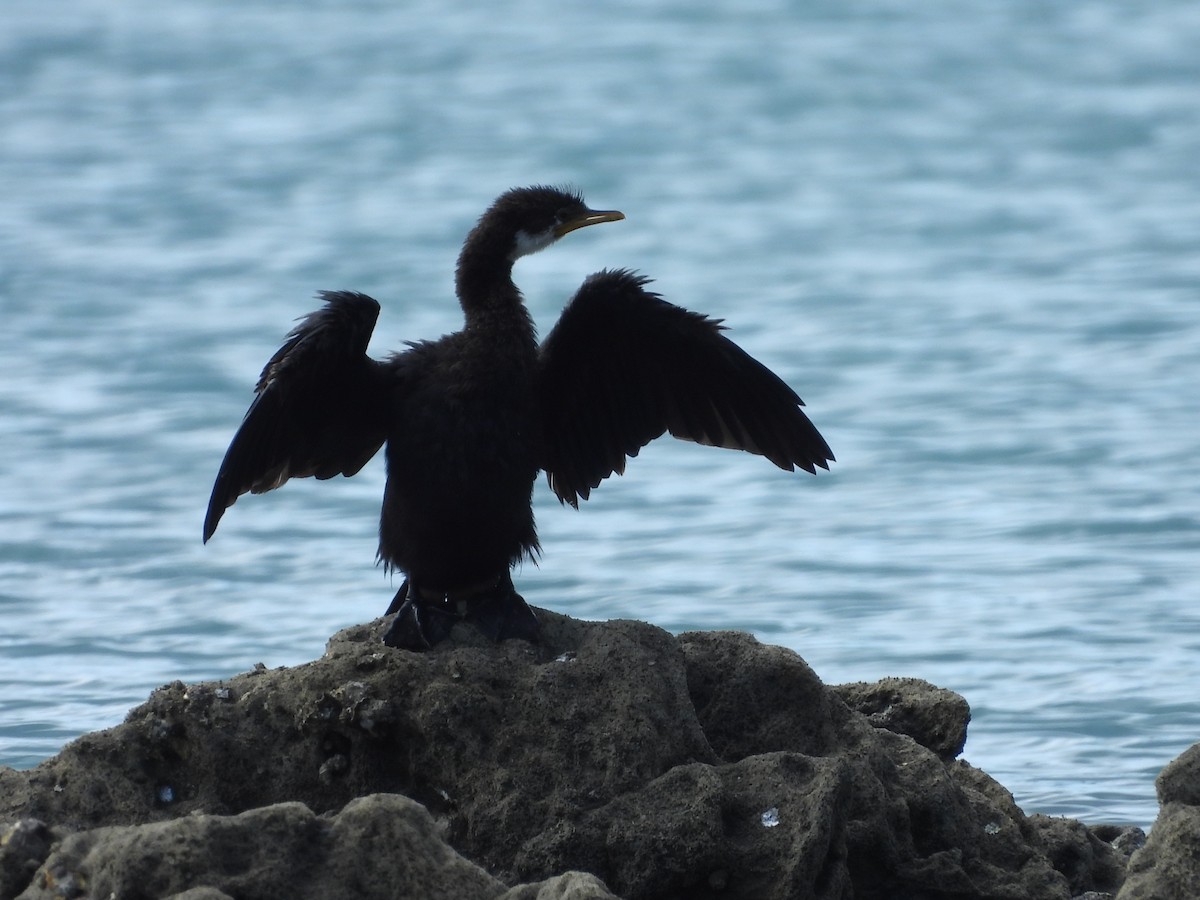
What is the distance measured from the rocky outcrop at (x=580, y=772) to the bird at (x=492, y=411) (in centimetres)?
Answer: 29

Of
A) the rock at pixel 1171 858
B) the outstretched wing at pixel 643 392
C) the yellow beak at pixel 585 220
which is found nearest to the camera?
the rock at pixel 1171 858

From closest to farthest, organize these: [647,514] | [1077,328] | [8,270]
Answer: [647,514] < [1077,328] < [8,270]

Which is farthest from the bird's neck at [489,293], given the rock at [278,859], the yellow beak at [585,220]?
the rock at [278,859]

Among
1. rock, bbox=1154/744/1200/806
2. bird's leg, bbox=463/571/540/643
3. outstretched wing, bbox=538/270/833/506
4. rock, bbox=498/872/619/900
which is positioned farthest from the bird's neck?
rock, bbox=1154/744/1200/806

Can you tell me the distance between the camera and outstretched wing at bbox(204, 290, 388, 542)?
4.95 m

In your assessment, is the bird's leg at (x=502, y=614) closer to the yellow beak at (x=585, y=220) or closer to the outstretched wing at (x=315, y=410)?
the outstretched wing at (x=315, y=410)

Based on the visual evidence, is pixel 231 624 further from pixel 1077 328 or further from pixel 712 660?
pixel 1077 328

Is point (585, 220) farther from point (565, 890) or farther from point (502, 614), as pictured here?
point (565, 890)

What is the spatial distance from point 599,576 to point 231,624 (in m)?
1.91

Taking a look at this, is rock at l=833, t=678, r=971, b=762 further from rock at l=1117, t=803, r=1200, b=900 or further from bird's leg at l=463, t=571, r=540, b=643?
rock at l=1117, t=803, r=1200, b=900

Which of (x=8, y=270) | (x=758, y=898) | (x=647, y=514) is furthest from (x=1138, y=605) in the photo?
(x=8, y=270)

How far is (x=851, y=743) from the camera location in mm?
4809

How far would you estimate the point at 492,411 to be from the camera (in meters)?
5.16

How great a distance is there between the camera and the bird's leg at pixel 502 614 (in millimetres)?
4941
